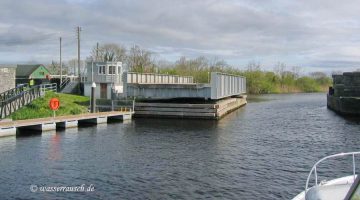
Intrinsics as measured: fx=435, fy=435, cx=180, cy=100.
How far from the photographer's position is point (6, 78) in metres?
41.6

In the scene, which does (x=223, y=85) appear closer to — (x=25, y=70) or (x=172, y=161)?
(x=172, y=161)

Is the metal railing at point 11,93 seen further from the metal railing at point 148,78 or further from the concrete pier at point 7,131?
the metal railing at point 148,78

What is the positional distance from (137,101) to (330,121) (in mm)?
22017

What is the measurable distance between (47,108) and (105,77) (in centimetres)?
1445

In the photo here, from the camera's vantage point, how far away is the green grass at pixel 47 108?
4019 cm

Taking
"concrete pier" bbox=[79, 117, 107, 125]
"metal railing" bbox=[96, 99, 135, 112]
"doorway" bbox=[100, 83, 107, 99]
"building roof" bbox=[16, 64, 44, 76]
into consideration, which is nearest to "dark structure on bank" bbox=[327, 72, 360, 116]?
"metal railing" bbox=[96, 99, 135, 112]

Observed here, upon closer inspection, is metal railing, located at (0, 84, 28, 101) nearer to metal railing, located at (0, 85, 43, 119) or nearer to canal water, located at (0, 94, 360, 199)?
metal railing, located at (0, 85, 43, 119)

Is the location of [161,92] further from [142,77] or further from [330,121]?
[330,121]

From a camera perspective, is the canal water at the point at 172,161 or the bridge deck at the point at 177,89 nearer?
the canal water at the point at 172,161

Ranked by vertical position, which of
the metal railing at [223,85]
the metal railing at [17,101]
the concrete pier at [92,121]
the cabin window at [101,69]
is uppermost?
the cabin window at [101,69]

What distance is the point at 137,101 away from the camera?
52281 millimetres

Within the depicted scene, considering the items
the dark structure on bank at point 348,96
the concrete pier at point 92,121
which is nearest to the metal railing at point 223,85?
the concrete pier at point 92,121

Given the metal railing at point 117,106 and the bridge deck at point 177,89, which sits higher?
the bridge deck at point 177,89

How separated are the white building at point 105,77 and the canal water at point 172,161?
17438mm
